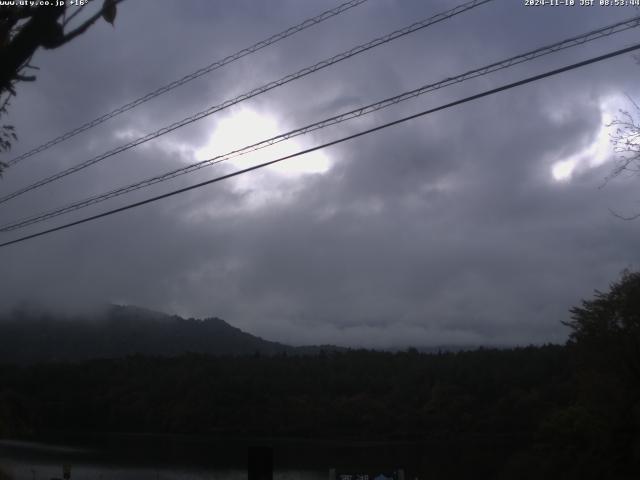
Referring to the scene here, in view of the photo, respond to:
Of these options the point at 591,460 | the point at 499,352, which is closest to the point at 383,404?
the point at 499,352

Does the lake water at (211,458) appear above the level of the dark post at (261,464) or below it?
below

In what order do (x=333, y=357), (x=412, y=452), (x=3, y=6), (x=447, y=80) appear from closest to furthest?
1. (x=3, y=6)
2. (x=447, y=80)
3. (x=412, y=452)
4. (x=333, y=357)

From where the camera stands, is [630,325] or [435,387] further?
[435,387]

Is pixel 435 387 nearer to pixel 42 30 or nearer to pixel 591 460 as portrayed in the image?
pixel 591 460

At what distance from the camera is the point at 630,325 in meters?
31.1

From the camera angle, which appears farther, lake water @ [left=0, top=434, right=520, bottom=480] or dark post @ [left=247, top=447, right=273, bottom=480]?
lake water @ [left=0, top=434, right=520, bottom=480]

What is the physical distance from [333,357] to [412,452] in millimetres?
45104

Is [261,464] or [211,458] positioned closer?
[261,464]

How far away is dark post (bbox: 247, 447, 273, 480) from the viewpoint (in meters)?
8.38

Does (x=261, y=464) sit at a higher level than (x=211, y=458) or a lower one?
higher

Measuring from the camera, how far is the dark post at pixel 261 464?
8.38 metres

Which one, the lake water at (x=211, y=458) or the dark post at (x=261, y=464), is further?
the lake water at (x=211, y=458)

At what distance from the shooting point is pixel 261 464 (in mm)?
8375

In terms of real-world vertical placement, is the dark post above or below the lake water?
above
